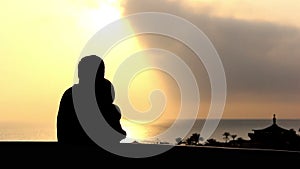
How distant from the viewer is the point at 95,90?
917 cm

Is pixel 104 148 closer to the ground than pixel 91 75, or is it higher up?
closer to the ground

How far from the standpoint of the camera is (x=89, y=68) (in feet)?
29.2

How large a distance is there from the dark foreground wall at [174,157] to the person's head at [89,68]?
3.94 ft

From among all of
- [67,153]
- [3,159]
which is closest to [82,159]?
[67,153]

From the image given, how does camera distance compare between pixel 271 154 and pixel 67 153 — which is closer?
pixel 271 154

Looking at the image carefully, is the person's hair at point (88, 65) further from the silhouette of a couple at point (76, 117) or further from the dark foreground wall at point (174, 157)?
the dark foreground wall at point (174, 157)

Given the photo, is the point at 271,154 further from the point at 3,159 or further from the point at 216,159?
the point at 3,159

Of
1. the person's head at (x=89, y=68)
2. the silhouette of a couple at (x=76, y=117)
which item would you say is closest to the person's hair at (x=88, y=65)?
the person's head at (x=89, y=68)

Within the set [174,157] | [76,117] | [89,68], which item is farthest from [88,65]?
[174,157]

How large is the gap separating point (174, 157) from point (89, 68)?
7.97 ft

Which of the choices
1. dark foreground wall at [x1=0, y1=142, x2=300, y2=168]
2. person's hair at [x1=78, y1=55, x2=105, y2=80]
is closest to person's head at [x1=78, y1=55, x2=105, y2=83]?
person's hair at [x1=78, y1=55, x2=105, y2=80]

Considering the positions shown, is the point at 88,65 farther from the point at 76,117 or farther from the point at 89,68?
the point at 76,117

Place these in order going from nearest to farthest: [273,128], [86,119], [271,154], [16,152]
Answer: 1. [271,154]
2. [16,152]
3. [86,119]
4. [273,128]

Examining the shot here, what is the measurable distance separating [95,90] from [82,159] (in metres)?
2.03
